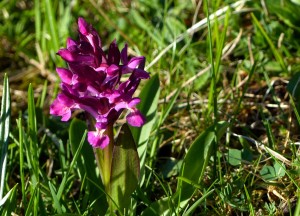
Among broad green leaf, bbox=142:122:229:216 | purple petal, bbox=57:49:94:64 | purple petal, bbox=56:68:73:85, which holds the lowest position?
broad green leaf, bbox=142:122:229:216

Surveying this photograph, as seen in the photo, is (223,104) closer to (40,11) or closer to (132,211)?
(132,211)

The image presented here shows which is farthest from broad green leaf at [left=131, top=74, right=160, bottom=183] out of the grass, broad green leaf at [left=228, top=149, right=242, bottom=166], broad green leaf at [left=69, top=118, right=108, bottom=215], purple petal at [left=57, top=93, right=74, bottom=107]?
purple petal at [left=57, top=93, right=74, bottom=107]

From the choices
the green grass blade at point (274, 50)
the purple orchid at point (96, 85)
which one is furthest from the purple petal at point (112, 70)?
the green grass blade at point (274, 50)

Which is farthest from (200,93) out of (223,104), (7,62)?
(7,62)

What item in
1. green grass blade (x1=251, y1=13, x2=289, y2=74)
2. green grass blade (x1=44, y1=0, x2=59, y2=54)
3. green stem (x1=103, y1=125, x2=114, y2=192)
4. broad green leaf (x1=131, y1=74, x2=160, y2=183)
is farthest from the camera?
green grass blade (x1=44, y1=0, x2=59, y2=54)

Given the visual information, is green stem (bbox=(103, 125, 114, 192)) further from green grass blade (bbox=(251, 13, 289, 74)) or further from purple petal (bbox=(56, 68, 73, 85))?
green grass blade (bbox=(251, 13, 289, 74))
